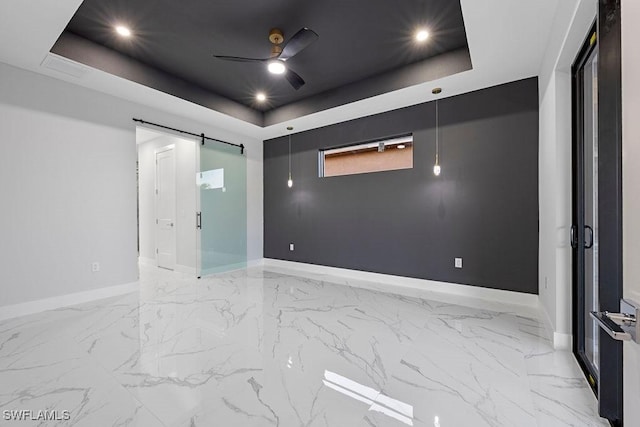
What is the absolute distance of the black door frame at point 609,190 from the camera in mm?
946

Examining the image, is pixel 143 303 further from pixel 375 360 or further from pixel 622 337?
pixel 622 337

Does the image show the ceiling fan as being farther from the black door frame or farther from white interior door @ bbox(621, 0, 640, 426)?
white interior door @ bbox(621, 0, 640, 426)

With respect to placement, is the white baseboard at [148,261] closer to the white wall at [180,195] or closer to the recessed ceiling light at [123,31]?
the white wall at [180,195]

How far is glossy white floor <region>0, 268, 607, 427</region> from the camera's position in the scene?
1.58 metres

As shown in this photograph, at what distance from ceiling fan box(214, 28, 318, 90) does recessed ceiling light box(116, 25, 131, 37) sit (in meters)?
0.99

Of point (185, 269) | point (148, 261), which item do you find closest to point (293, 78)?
point (185, 269)

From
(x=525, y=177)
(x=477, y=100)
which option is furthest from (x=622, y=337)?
(x=477, y=100)

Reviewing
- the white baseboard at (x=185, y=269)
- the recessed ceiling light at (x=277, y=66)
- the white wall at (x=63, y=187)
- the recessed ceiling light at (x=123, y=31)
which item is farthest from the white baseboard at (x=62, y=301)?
the recessed ceiling light at (x=277, y=66)

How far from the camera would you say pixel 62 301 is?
336cm

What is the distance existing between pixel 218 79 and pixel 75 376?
11.8 ft

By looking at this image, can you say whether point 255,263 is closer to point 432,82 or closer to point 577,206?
point 432,82

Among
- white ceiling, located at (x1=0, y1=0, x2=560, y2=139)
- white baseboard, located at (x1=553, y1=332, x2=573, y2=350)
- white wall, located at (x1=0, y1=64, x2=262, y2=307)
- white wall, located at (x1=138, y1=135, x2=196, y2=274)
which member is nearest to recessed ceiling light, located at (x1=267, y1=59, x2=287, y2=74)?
white ceiling, located at (x1=0, y1=0, x2=560, y2=139)

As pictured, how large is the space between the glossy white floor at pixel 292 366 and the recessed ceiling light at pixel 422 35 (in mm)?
3007

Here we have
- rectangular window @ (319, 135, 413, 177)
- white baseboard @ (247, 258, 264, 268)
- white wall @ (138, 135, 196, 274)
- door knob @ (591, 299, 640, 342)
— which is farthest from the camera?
white baseboard @ (247, 258, 264, 268)
